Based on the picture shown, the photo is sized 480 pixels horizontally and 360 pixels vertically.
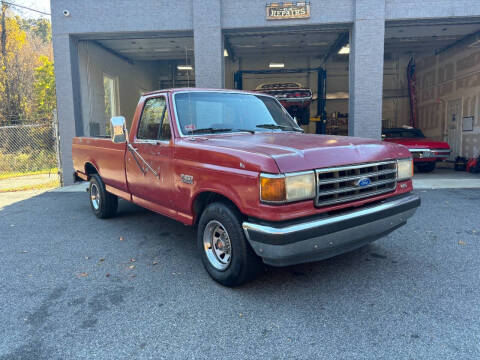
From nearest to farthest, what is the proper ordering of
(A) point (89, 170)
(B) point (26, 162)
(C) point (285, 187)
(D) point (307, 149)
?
(C) point (285, 187), (D) point (307, 149), (A) point (89, 170), (B) point (26, 162)

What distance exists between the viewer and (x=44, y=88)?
79.3 feet

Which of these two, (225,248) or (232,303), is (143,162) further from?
(232,303)

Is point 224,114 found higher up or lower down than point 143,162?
higher up

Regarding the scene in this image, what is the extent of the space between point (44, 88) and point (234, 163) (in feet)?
84.3

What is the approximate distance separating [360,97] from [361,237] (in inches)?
Answer: 314

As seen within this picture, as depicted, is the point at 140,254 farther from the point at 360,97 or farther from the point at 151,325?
the point at 360,97

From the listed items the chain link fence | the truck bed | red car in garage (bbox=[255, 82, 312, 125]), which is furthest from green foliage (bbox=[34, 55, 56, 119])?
the truck bed

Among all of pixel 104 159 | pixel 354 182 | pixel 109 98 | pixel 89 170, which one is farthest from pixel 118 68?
pixel 354 182

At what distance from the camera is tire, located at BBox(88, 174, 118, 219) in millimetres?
5839

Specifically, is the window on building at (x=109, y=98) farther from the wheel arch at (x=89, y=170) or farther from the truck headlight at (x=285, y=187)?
the truck headlight at (x=285, y=187)

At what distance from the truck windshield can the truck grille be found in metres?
1.35

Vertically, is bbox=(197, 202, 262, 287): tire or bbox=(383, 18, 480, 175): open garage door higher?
bbox=(383, 18, 480, 175): open garage door

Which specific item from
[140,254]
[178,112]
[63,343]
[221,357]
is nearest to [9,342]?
[63,343]

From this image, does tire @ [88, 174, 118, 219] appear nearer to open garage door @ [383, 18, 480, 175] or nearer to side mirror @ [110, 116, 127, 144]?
side mirror @ [110, 116, 127, 144]
